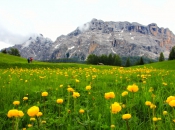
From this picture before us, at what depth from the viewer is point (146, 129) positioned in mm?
2885

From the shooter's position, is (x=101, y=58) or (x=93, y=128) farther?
(x=101, y=58)

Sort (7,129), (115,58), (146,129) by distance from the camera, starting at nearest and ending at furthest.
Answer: (146,129) → (7,129) → (115,58)

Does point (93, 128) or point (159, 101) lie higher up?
point (159, 101)

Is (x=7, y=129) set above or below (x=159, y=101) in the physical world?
below

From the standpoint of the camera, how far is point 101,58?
11081 centimetres

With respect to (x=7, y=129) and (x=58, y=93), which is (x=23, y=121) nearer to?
(x=7, y=129)

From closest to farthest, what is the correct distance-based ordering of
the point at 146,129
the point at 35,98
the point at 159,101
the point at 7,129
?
the point at 146,129
the point at 7,129
the point at 159,101
the point at 35,98

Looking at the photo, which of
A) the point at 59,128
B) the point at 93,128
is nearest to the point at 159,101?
the point at 93,128

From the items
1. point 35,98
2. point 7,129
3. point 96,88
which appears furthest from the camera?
point 96,88

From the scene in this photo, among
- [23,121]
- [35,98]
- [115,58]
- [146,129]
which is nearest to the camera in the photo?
[146,129]

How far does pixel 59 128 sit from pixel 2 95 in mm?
2570

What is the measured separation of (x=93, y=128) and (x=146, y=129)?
776 millimetres

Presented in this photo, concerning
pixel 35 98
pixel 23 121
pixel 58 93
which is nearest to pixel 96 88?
pixel 58 93

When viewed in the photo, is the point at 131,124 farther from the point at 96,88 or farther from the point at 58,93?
the point at 96,88
